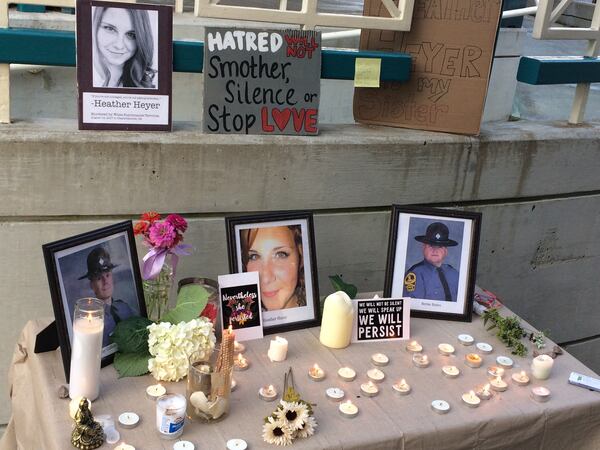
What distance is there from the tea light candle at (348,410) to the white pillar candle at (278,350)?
0.83 ft

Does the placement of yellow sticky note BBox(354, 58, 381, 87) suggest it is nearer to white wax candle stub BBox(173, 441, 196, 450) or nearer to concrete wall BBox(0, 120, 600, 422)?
concrete wall BBox(0, 120, 600, 422)

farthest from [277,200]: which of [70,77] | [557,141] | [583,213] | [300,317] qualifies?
[70,77]

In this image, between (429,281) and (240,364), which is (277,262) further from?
(429,281)

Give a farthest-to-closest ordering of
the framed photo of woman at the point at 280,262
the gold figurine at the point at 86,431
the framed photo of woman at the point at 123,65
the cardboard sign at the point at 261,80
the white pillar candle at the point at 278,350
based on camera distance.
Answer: the cardboard sign at the point at 261,80, the framed photo of woman at the point at 123,65, the framed photo of woman at the point at 280,262, the white pillar candle at the point at 278,350, the gold figurine at the point at 86,431

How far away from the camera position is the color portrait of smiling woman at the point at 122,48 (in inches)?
89.0

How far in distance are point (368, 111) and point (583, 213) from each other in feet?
3.94

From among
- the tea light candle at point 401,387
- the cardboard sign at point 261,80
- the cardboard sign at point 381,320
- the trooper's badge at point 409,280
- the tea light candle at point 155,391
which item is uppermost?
the cardboard sign at point 261,80

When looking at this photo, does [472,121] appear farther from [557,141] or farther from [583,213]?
[583,213]

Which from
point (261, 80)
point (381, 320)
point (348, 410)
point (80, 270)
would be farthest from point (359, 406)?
point (261, 80)

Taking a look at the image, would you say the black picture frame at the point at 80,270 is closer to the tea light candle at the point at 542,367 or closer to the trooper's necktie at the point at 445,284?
the trooper's necktie at the point at 445,284

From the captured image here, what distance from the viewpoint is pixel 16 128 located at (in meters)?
2.32

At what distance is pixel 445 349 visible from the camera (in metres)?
2.08

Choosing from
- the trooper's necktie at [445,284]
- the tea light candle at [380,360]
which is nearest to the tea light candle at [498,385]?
the tea light candle at [380,360]

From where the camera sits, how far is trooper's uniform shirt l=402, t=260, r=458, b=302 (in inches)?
→ 89.3
